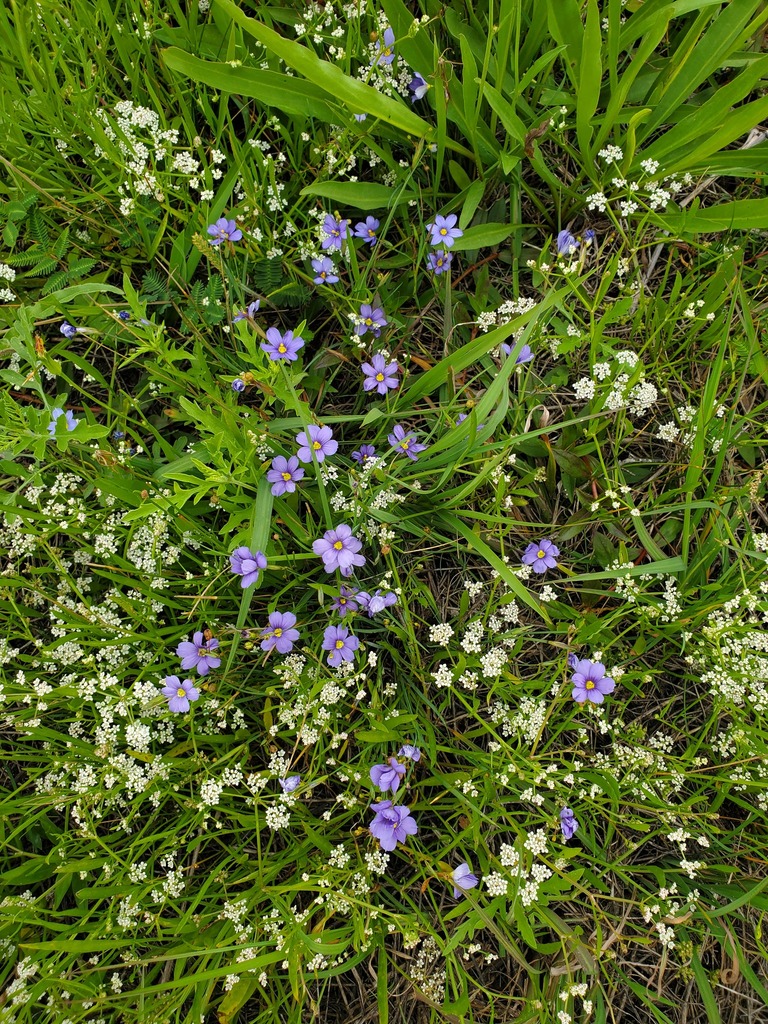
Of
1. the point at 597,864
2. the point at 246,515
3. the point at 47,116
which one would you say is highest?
the point at 47,116

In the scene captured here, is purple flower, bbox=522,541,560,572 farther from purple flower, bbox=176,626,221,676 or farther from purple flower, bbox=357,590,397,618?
purple flower, bbox=176,626,221,676

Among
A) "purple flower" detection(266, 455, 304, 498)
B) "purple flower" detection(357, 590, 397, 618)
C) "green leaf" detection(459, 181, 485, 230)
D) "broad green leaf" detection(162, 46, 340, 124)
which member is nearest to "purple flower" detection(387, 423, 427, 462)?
"purple flower" detection(266, 455, 304, 498)

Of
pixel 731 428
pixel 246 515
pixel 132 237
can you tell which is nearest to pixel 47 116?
pixel 132 237

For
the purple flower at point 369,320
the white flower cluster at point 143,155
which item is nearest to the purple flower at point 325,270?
the purple flower at point 369,320

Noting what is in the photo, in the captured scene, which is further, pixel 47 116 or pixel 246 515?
pixel 47 116

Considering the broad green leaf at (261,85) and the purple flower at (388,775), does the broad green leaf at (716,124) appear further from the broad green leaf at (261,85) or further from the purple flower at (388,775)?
the purple flower at (388,775)

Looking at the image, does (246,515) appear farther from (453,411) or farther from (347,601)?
(453,411)

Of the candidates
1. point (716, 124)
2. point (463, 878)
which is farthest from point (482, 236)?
point (463, 878)
